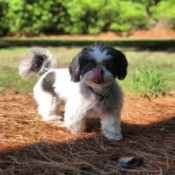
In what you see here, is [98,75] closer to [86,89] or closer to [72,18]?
[86,89]

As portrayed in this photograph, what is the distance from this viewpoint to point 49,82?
235 inches

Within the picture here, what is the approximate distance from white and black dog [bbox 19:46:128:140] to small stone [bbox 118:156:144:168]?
81cm

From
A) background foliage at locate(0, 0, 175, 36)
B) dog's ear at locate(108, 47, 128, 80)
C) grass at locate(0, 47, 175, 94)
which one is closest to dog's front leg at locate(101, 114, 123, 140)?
dog's ear at locate(108, 47, 128, 80)

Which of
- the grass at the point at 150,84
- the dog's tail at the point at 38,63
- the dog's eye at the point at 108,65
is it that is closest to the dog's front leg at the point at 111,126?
the dog's eye at the point at 108,65

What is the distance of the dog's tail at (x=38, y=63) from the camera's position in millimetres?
6258

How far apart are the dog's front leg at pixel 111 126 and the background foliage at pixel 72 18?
1638 cm

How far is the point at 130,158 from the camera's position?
428 centimetres

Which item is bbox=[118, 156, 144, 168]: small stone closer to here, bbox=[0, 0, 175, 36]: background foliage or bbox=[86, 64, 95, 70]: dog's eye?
bbox=[86, 64, 95, 70]: dog's eye

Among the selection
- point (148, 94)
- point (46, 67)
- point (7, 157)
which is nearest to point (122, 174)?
point (7, 157)

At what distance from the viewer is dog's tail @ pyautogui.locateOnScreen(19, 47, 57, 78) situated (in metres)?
6.26

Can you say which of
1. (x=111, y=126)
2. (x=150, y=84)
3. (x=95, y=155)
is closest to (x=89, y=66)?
(x=111, y=126)

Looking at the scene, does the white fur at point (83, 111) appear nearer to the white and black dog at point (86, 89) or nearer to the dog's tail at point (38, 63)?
the white and black dog at point (86, 89)

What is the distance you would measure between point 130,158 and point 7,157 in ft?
3.71

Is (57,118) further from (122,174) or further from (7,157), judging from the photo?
(122,174)
